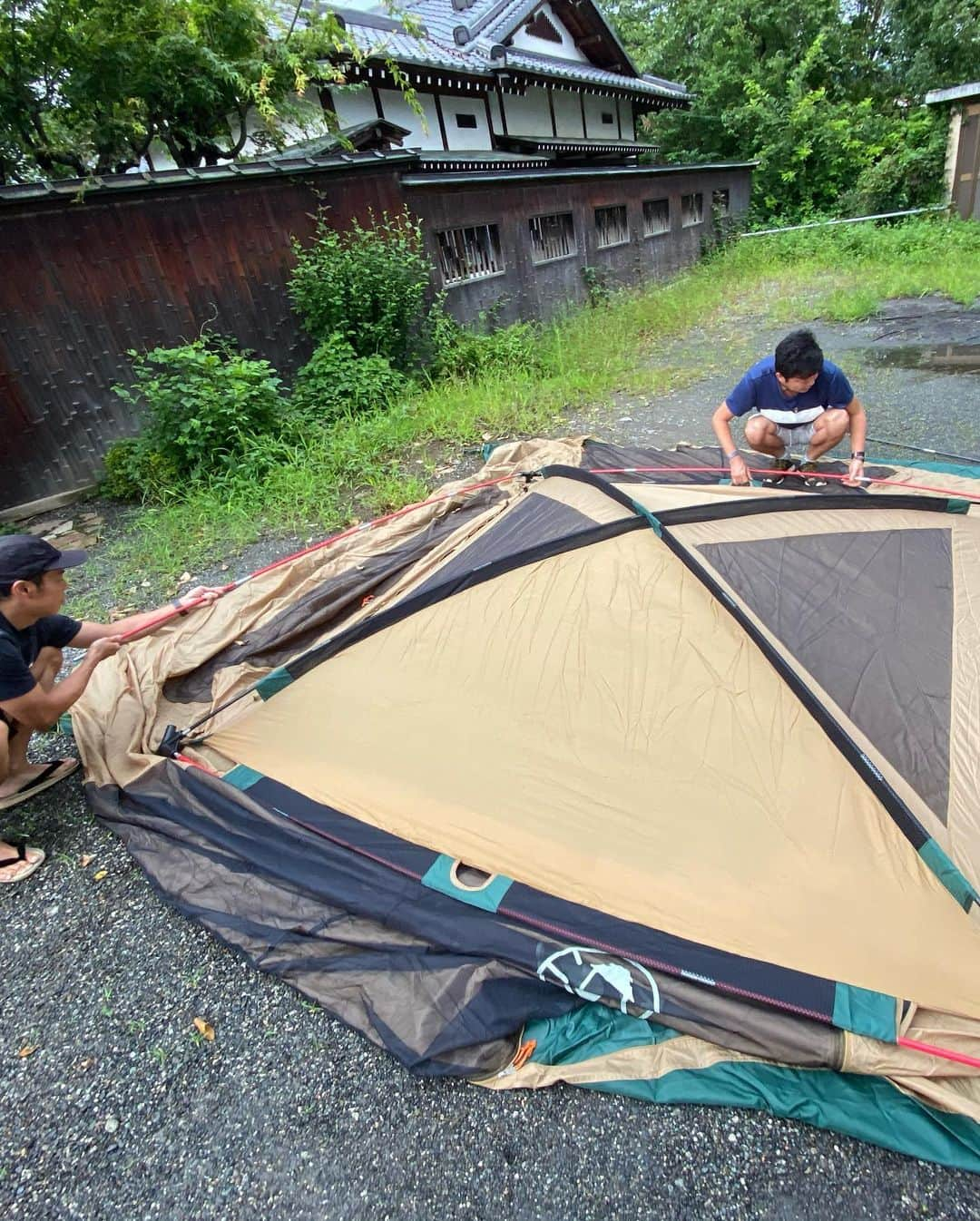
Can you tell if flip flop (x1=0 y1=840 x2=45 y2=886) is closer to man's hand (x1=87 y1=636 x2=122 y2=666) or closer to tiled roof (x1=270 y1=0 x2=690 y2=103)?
man's hand (x1=87 y1=636 x2=122 y2=666)

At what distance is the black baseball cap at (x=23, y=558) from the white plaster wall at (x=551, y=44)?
44.4 ft

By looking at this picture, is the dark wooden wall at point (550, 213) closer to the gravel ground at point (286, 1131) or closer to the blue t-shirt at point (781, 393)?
the blue t-shirt at point (781, 393)

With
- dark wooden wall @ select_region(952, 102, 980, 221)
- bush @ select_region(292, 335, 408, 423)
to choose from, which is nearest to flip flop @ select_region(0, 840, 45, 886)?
bush @ select_region(292, 335, 408, 423)

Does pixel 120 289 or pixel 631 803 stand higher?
pixel 120 289

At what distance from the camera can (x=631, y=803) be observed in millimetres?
1722

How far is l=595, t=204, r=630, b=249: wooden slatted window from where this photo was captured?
10727mm

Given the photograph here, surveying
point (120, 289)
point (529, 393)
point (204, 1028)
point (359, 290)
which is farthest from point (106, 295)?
point (204, 1028)

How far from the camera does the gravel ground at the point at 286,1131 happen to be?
4.22ft

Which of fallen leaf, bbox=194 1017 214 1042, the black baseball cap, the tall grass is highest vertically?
the black baseball cap

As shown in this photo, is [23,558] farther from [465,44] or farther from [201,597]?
[465,44]

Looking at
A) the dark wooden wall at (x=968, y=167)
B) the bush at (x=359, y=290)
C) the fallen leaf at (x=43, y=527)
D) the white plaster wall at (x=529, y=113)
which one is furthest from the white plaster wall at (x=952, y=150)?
the fallen leaf at (x=43, y=527)

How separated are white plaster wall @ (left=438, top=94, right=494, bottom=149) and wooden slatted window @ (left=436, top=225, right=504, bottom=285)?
2570 millimetres

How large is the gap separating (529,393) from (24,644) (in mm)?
4737

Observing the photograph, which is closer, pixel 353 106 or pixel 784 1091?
pixel 784 1091
